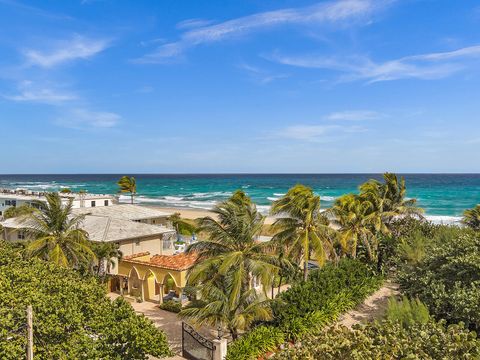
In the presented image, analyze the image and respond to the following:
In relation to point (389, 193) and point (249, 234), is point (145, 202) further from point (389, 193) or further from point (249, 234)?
point (249, 234)

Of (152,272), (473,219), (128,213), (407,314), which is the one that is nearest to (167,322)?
(152,272)

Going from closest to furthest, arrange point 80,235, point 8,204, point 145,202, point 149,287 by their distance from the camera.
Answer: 1. point 80,235
2. point 149,287
3. point 8,204
4. point 145,202

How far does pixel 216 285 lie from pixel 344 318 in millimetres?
8521

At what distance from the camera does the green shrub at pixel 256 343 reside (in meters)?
15.4

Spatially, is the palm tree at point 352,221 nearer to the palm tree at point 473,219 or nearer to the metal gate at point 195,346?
the palm tree at point 473,219

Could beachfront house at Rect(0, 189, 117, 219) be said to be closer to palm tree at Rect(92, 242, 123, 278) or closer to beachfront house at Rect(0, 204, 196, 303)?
beachfront house at Rect(0, 204, 196, 303)

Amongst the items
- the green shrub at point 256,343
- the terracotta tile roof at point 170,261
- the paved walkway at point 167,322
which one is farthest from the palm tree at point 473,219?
the paved walkway at point 167,322

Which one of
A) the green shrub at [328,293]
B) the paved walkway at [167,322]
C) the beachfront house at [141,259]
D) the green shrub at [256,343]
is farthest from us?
the beachfront house at [141,259]

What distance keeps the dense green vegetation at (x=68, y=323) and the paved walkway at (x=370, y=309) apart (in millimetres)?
11717

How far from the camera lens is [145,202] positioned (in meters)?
98.8

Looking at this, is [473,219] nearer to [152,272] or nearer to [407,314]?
[407,314]

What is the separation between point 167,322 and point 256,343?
23.8 feet

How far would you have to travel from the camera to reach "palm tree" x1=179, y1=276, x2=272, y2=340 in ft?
53.7

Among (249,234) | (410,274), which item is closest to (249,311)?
(249,234)
